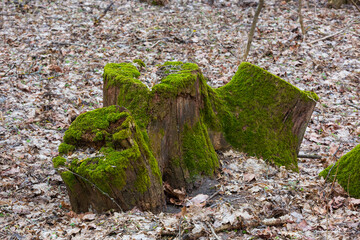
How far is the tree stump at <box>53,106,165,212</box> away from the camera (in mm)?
3326

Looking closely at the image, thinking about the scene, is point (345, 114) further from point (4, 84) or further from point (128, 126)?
point (4, 84)

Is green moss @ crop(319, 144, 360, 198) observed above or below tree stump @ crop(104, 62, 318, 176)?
below

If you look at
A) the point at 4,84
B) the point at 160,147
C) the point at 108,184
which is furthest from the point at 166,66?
the point at 4,84

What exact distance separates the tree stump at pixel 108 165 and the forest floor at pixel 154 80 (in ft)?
0.58

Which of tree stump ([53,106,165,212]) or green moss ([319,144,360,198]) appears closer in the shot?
tree stump ([53,106,165,212])

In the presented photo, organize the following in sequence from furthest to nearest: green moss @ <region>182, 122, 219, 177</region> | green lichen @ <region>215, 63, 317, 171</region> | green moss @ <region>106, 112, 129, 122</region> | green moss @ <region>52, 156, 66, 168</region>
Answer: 1. green lichen @ <region>215, 63, 317, 171</region>
2. green moss @ <region>182, 122, 219, 177</region>
3. green moss @ <region>106, 112, 129, 122</region>
4. green moss @ <region>52, 156, 66, 168</region>

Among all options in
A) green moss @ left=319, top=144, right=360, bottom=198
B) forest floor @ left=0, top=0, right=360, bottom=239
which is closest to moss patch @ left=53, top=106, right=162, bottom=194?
forest floor @ left=0, top=0, right=360, bottom=239

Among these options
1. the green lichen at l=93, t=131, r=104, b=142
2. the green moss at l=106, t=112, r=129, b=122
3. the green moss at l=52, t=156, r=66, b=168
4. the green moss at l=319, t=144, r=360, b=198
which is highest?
the green moss at l=106, t=112, r=129, b=122

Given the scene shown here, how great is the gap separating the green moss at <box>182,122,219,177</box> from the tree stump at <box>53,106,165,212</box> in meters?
0.76

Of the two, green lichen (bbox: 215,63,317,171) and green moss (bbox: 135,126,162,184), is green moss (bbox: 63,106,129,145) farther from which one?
green lichen (bbox: 215,63,317,171)

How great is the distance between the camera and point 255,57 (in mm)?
9492

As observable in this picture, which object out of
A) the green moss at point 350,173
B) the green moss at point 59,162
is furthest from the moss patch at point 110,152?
the green moss at point 350,173

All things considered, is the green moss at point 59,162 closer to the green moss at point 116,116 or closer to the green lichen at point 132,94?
the green moss at point 116,116

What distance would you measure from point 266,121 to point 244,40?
5849 millimetres
